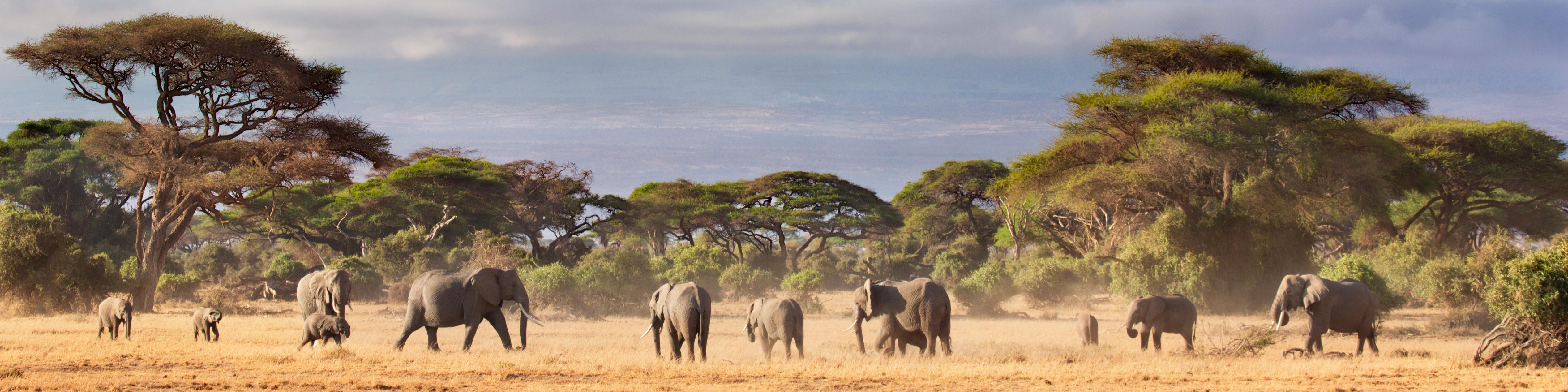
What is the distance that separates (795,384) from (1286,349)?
8.10m

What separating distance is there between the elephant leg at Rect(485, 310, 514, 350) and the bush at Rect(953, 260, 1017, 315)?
17431mm

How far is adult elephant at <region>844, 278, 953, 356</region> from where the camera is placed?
571 inches

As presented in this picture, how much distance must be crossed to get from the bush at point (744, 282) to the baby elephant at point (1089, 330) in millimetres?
18106

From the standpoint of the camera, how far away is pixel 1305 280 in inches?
617

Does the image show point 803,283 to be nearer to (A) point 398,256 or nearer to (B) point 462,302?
(A) point 398,256

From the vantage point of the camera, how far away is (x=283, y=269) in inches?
1361

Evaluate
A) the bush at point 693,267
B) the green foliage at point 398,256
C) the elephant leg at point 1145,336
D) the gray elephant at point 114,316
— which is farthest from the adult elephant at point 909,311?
the green foliage at point 398,256

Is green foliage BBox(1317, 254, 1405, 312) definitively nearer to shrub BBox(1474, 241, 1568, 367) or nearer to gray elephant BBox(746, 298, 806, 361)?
shrub BBox(1474, 241, 1568, 367)

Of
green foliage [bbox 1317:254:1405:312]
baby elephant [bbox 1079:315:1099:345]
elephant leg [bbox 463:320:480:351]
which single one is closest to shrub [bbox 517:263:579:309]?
elephant leg [bbox 463:320:480:351]

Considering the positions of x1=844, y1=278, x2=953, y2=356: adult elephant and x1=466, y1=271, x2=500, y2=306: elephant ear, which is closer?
x1=844, y1=278, x2=953, y2=356: adult elephant

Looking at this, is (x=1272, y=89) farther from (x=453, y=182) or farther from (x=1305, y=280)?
(x=453, y=182)

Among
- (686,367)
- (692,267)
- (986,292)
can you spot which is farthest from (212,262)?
(686,367)

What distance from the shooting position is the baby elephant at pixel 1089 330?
1675 centimetres

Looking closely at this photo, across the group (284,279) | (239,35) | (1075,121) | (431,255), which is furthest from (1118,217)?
(284,279)
